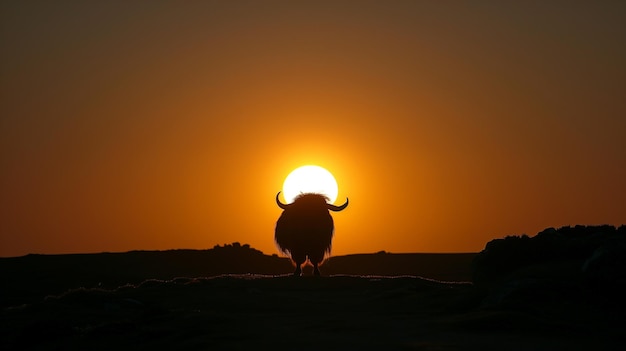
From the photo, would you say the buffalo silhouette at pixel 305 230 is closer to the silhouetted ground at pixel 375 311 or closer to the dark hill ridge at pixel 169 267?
the silhouetted ground at pixel 375 311

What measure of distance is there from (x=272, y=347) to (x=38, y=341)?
5.09 meters

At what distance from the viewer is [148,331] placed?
53.6 ft

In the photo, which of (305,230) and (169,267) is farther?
(169,267)

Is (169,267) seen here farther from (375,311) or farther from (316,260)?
(375,311)

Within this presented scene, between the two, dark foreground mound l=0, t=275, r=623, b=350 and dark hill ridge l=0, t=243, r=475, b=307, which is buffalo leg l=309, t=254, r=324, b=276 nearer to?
dark foreground mound l=0, t=275, r=623, b=350

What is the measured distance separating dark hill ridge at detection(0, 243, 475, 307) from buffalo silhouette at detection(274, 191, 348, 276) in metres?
11.0

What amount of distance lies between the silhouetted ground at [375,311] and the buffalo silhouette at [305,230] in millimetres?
2836

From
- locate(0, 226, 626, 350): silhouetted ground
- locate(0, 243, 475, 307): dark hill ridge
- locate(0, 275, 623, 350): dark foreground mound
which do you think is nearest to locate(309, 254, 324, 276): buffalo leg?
locate(0, 226, 626, 350): silhouetted ground

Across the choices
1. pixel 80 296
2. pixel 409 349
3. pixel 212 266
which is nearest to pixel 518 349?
pixel 409 349

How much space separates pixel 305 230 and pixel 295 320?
9.36 metres

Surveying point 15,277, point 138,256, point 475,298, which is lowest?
point 475,298

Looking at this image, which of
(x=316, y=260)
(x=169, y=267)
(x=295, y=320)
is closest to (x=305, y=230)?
(x=316, y=260)

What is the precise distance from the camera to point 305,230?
26312 mm

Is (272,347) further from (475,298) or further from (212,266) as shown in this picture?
(212,266)
